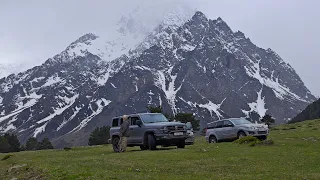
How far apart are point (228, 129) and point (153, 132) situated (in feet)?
36.6

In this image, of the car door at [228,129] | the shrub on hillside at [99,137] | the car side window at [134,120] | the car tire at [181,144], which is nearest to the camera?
the car tire at [181,144]

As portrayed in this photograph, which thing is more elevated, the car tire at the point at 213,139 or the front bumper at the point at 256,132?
the front bumper at the point at 256,132

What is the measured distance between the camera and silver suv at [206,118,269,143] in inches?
1409

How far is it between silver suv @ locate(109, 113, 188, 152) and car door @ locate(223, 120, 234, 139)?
8645 millimetres

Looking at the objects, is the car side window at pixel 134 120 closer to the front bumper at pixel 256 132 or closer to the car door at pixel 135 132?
the car door at pixel 135 132

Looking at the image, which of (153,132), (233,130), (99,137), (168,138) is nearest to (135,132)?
(153,132)

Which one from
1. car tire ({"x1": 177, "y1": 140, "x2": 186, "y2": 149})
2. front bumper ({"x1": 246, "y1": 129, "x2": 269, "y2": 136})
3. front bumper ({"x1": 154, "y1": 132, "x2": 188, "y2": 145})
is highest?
front bumper ({"x1": 246, "y1": 129, "x2": 269, "y2": 136})

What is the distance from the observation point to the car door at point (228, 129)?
1480 inches

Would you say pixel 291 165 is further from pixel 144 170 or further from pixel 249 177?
pixel 144 170

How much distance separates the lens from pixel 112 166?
20.2 meters

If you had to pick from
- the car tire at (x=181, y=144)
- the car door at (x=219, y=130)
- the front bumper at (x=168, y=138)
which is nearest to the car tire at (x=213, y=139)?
the car door at (x=219, y=130)

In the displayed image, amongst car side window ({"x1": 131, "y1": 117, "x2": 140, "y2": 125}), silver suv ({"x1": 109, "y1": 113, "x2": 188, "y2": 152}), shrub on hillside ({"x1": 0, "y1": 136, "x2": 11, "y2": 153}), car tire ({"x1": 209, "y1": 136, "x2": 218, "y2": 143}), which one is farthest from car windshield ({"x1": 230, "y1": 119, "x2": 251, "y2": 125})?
shrub on hillside ({"x1": 0, "y1": 136, "x2": 11, "y2": 153})

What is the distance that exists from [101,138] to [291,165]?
125m

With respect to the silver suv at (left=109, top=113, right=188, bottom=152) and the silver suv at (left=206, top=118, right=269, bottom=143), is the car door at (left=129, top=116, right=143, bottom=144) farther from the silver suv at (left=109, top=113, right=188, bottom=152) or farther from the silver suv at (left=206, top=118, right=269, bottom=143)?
the silver suv at (left=206, top=118, right=269, bottom=143)
